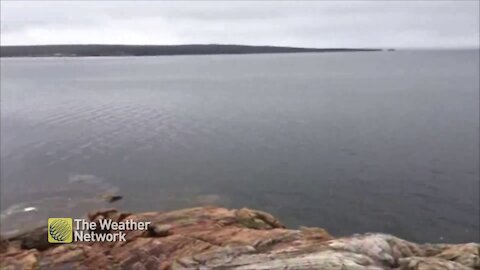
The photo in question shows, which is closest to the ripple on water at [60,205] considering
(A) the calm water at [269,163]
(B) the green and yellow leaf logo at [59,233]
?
(A) the calm water at [269,163]

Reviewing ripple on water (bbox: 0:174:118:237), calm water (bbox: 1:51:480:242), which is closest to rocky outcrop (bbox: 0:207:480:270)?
ripple on water (bbox: 0:174:118:237)

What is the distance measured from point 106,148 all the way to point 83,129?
1238 centimetres

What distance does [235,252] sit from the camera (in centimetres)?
1828

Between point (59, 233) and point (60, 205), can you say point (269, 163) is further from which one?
point (59, 233)

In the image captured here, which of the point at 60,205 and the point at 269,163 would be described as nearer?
the point at 60,205

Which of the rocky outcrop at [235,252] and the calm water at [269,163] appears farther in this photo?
the calm water at [269,163]

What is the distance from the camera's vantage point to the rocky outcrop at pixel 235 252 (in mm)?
17203

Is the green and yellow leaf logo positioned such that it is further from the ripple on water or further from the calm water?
the calm water

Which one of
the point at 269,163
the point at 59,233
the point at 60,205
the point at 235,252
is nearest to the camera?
the point at 235,252

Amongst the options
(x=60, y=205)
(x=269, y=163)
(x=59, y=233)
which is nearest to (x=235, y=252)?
Result: (x=59, y=233)

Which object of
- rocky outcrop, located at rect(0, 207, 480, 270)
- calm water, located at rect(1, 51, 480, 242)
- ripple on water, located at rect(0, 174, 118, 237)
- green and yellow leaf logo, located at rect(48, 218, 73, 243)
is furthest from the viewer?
calm water, located at rect(1, 51, 480, 242)

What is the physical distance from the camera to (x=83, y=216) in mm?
33875

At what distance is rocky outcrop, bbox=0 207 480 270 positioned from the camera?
1720 cm

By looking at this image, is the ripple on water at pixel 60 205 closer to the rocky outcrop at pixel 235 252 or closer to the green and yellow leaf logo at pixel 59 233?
the green and yellow leaf logo at pixel 59 233
